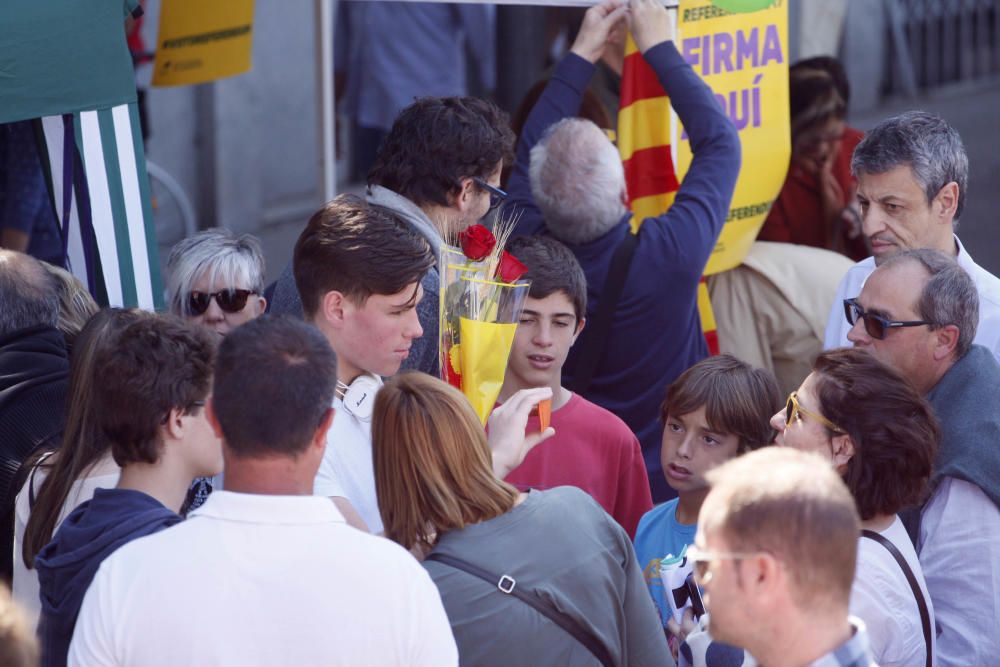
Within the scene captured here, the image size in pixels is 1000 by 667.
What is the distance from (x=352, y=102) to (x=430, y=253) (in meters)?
5.04

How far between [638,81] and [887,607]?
91.5 inches

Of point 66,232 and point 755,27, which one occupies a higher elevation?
point 755,27

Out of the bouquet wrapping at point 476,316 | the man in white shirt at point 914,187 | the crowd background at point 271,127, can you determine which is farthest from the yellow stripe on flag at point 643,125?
the crowd background at point 271,127

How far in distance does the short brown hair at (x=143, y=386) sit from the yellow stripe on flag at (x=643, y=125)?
224cm

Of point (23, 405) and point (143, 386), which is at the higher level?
point (143, 386)

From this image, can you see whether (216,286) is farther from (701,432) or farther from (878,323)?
(878,323)

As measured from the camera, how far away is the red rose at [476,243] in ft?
10.3

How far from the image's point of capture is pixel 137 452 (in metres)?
2.56

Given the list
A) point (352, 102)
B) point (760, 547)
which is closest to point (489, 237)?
point (760, 547)

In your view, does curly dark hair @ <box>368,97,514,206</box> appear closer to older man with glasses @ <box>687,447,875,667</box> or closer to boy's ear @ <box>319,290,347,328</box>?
boy's ear @ <box>319,290,347,328</box>

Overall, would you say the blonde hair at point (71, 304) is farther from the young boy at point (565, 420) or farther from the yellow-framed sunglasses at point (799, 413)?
the yellow-framed sunglasses at point (799, 413)

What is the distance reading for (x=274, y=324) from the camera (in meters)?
2.22

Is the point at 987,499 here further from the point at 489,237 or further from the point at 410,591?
the point at 410,591

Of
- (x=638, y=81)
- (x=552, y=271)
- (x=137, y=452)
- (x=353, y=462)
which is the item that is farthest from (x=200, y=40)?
(x=137, y=452)
